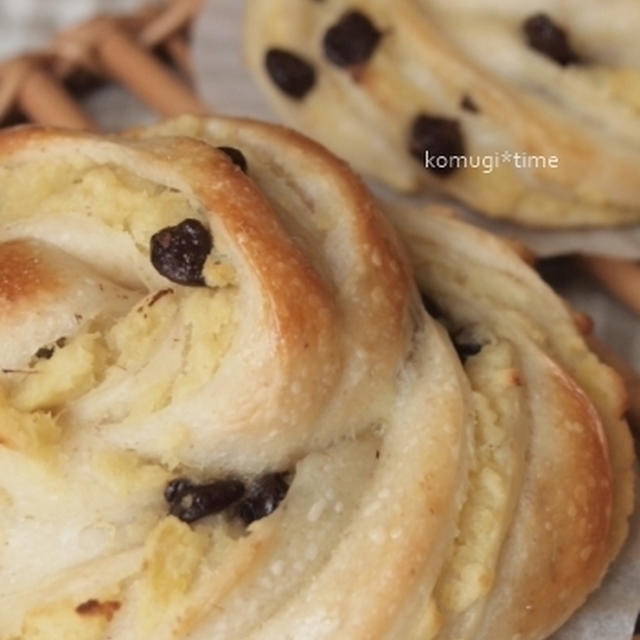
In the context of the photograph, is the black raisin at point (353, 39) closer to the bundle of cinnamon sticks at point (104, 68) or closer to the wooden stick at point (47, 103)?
the bundle of cinnamon sticks at point (104, 68)

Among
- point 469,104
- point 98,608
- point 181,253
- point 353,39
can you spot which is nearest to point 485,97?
point 469,104

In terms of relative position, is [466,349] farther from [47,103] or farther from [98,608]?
[47,103]

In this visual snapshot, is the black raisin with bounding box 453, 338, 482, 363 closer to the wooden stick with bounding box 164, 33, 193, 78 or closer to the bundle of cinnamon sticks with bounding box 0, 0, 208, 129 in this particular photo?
the bundle of cinnamon sticks with bounding box 0, 0, 208, 129

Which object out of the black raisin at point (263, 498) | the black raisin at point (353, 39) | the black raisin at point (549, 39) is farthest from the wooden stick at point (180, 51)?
the black raisin at point (263, 498)

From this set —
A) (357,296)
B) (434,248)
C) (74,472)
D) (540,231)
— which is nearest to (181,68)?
(540,231)

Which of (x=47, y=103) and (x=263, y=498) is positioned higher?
(x=263, y=498)

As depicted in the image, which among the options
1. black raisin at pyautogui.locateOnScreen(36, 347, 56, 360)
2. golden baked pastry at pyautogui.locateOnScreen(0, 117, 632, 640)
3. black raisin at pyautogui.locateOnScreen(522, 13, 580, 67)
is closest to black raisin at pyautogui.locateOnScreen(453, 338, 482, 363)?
golden baked pastry at pyautogui.locateOnScreen(0, 117, 632, 640)
